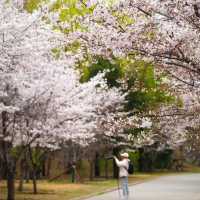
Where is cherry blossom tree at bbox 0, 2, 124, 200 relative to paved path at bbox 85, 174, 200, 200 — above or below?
above

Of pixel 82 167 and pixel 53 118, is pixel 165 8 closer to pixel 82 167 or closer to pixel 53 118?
pixel 53 118

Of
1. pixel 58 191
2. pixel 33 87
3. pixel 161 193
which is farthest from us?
pixel 58 191

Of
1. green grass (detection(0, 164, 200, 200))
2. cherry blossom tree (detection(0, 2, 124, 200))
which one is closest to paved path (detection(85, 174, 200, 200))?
green grass (detection(0, 164, 200, 200))

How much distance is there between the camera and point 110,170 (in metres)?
52.9

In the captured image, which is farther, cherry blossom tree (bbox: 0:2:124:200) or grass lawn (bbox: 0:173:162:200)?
grass lawn (bbox: 0:173:162:200)

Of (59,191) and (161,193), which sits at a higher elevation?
(59,191)

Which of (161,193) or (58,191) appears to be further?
(58,191)

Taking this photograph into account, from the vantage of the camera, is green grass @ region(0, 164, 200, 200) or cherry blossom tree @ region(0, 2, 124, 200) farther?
green grass @ region(0, 164, 200, 200)

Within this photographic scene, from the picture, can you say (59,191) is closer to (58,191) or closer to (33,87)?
(58,191)

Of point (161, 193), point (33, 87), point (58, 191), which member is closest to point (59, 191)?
point (58, 191)

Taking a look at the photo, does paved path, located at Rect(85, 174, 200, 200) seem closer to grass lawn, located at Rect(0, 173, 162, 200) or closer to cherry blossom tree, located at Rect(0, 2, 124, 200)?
grass lawn, located at Rect(0, 173, 162, 200)

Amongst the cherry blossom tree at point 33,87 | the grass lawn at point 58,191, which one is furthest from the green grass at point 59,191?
the cherry blossom tree at point 33,87

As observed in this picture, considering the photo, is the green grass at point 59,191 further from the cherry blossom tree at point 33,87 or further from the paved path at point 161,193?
the cherry blossom tree at point 33,87

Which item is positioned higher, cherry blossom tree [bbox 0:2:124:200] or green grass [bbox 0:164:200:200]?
cherry blossom tree [bbox 0:2:124:200]
